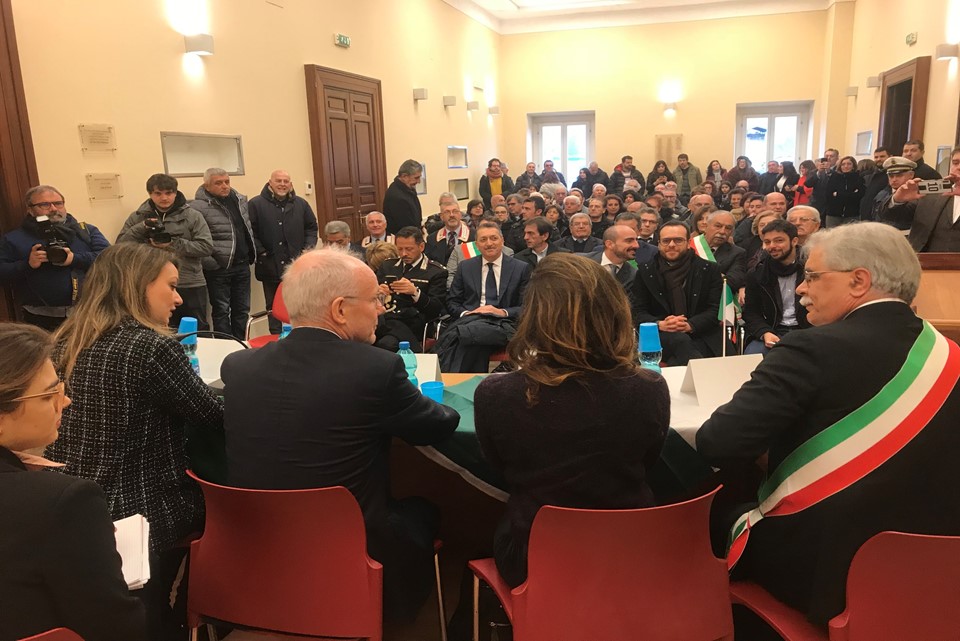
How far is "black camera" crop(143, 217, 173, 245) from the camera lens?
15.7 ft

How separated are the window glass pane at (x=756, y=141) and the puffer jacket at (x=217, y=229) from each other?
38.0 feet

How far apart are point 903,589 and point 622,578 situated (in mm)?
551

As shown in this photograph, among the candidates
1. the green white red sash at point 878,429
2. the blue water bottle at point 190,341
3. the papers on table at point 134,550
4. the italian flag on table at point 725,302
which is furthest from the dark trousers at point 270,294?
the green white red sash at point 878,429

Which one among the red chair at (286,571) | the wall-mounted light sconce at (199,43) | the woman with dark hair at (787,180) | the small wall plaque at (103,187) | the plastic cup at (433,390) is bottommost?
the red chair at (286,571)

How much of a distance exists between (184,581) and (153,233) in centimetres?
324

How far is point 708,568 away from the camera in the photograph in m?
1.58

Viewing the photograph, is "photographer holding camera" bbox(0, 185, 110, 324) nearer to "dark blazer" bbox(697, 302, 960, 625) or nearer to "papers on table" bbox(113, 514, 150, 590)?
"papers on table" bbox(113, 514, 150, 590)

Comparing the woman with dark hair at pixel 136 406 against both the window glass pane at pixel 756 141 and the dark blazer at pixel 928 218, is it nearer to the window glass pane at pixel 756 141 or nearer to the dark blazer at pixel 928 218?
the dark blazer at pixel 928 218

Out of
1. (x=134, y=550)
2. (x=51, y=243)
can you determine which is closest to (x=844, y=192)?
(x=51, y=243)

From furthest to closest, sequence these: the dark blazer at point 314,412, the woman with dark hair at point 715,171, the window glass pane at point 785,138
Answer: the window glass pane at point 785,138
the woman with dark hair at point 715,171
the dark blazer at point 314,412

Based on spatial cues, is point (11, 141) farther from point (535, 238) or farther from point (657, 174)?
point (657, 174)

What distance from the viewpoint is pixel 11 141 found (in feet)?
13.9

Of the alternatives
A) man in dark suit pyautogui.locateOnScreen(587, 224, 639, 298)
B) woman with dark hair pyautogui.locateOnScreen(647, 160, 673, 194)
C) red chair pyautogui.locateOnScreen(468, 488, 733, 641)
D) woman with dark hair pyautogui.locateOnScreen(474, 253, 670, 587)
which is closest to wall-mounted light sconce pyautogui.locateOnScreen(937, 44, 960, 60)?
woman with dark hair pyautogui.locateOnScreen(647, 160, 673, 194)

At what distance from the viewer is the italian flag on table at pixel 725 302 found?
371 centimetres
